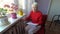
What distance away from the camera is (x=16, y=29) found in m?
1.97

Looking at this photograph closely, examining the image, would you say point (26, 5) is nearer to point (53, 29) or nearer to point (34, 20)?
point (34, 20)

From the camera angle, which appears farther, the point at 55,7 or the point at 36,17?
the point at 55,7

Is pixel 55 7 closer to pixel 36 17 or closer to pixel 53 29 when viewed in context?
pixel 53 29

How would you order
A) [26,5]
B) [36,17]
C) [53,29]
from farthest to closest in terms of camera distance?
[53,29] < [26,5] < [36,17]

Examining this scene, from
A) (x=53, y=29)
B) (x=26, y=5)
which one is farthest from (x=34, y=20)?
(x=53, y=29)

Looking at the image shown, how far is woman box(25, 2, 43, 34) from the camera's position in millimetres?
2031

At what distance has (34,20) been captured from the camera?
2133mm

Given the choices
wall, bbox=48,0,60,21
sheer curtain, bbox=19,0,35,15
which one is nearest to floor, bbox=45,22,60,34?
wall, bbox=48,0,60,21

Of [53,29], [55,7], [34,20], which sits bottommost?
[53,29]

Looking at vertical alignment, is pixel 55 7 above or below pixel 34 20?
above

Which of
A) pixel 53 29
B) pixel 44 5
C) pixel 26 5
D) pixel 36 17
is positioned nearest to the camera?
pixel 36 17

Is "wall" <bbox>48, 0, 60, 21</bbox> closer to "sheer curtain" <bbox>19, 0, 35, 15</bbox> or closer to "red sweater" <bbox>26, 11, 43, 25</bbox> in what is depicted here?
"sheer curtain" <bbox>19, 0, 35, 15</bbox>

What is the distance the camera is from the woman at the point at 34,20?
6.66 ft

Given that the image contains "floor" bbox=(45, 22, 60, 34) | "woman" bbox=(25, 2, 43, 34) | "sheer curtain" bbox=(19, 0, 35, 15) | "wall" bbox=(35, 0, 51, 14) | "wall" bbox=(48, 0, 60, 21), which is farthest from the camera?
"wall" bbox=(35, 0, 51, 14)
